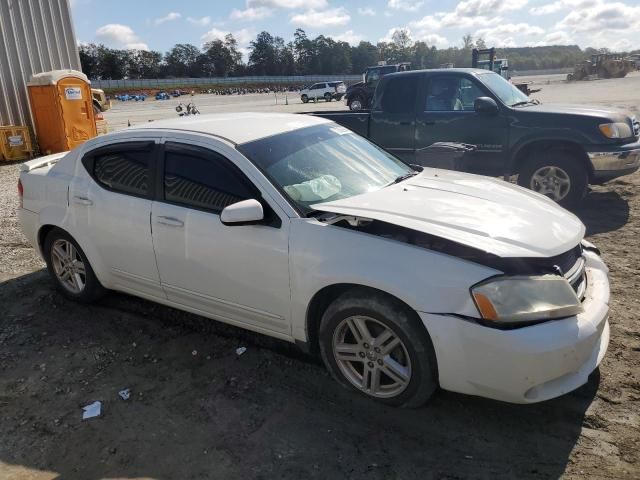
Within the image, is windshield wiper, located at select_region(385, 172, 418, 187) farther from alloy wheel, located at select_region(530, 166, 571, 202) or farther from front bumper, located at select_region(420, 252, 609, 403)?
alloy wheel, located at select_region(530, 166, 571, 202)

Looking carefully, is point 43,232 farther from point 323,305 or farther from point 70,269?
point 323,305

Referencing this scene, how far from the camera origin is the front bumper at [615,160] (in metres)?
6.37

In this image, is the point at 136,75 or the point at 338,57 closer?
the point at 136,75

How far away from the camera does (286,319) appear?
3232 mm

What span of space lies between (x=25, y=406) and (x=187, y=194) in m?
1.69

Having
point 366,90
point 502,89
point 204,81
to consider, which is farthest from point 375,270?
point 204,81

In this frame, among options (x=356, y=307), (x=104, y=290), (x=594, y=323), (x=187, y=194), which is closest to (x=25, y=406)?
(x=104, y=290)

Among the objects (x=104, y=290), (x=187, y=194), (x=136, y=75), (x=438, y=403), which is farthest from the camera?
(x=136, y=75)

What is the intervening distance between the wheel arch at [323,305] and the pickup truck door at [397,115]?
488 cm

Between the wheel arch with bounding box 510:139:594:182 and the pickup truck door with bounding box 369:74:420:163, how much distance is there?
1.46m

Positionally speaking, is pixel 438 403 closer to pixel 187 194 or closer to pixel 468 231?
pixel 468 231

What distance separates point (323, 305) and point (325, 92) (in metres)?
43.9

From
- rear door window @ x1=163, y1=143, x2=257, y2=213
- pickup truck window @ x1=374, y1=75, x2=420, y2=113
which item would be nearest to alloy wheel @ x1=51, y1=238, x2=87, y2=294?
rear door window @ x1=163, y1=143, x2=257, y2=213

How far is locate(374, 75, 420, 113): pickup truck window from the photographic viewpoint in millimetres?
7660
